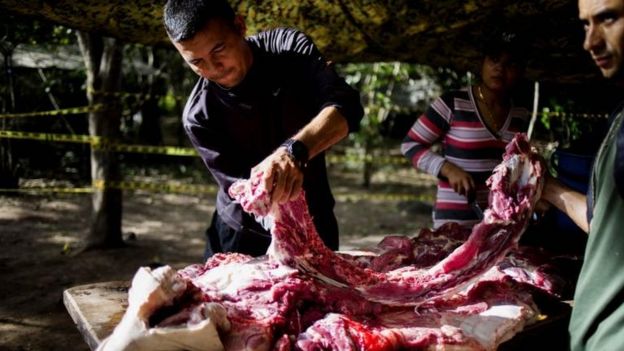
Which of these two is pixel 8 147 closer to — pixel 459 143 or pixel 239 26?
pixel 239 26

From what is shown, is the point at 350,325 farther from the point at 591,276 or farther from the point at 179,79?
the point at 179,79

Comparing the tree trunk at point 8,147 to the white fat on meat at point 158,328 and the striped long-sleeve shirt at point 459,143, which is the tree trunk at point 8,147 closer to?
the striped long-sleeve shirt at point 459,143

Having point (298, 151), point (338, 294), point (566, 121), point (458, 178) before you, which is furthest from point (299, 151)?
point (566, 121)

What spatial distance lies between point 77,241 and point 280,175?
6324 millimetres

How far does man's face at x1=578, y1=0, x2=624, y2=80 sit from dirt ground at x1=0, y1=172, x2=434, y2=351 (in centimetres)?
435

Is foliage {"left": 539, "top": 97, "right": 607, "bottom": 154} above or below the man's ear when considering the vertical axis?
below

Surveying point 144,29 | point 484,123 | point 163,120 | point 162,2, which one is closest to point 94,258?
point 144,29

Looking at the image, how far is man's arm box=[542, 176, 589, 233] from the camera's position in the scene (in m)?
2.29

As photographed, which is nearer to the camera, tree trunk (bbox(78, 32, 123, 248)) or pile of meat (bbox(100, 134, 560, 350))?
pile of meat (bbox(100, 134, 560, 350))

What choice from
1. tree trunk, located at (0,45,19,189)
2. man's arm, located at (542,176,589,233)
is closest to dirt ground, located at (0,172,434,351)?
tree trunk, located at (0,45,19,189)

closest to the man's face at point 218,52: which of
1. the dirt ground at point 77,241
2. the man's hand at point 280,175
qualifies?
the man's hand at point 280,175

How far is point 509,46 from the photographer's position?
3629mm

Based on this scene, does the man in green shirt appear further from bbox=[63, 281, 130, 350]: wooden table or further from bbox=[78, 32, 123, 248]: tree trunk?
bbox=[78, 32, 123, 248]: tree trunk

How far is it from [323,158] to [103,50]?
184 inches
